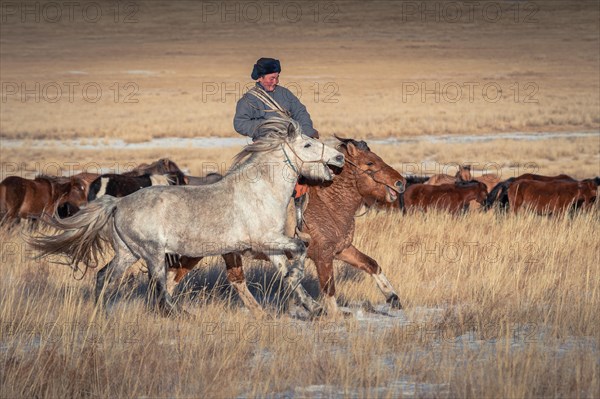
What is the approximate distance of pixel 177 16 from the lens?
368 feet

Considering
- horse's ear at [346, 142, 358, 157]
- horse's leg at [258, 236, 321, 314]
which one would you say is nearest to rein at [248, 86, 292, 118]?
horse's ear at [346, 142, 358, 157]

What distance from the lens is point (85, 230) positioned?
8.30m

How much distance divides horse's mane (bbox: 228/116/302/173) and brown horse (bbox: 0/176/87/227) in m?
8.62

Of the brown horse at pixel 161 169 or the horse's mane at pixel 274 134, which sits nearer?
the horse's mane at pixel 274 134

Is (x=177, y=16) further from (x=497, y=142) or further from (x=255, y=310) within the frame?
(x=255, y=310)

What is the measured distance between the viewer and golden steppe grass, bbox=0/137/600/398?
20.5 feet

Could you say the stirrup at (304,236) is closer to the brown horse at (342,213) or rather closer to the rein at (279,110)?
the brown horse at (342,213)

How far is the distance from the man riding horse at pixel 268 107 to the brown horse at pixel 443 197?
810 cm

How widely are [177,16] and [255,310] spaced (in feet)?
351

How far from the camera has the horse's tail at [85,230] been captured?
820 cm

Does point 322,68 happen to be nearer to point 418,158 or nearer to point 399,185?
point 418,158

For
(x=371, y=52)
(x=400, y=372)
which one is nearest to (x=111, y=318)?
(x=400, y=372)

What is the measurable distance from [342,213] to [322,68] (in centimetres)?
7197

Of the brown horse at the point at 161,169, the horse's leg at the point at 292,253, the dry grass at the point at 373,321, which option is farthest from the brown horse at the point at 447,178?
the horse's leg at the point at 292,253
